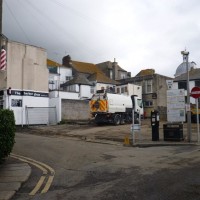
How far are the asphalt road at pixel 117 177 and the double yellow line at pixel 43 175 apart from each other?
0.40 feet

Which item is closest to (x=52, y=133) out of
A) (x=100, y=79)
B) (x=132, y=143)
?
(x=132, y=143)

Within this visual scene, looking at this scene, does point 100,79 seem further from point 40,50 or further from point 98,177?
point 98,177

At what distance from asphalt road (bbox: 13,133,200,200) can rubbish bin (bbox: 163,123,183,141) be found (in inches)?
236

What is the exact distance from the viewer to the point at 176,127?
66.0 ft

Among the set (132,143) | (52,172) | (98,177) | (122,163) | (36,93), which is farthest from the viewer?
(36,93)

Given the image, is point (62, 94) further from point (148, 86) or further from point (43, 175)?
point (43, 175)

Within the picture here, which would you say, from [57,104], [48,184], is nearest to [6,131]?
[48,184]

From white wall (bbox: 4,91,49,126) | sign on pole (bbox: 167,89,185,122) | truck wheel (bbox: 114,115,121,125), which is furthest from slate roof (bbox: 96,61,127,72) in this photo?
sign on pole (bbox: 167,89,185,122)

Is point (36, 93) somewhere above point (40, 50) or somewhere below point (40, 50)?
below

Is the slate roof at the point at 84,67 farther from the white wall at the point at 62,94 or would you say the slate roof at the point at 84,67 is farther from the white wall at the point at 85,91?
the white wall at the point at 62,94

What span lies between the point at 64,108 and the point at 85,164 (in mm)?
28072

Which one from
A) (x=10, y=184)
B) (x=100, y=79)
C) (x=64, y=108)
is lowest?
(x=10, y=184)

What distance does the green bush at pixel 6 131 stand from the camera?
11.4 m

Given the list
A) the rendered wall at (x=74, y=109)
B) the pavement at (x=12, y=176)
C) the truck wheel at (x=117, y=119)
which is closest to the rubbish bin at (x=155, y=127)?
the pavement at (x=12, y=176)
